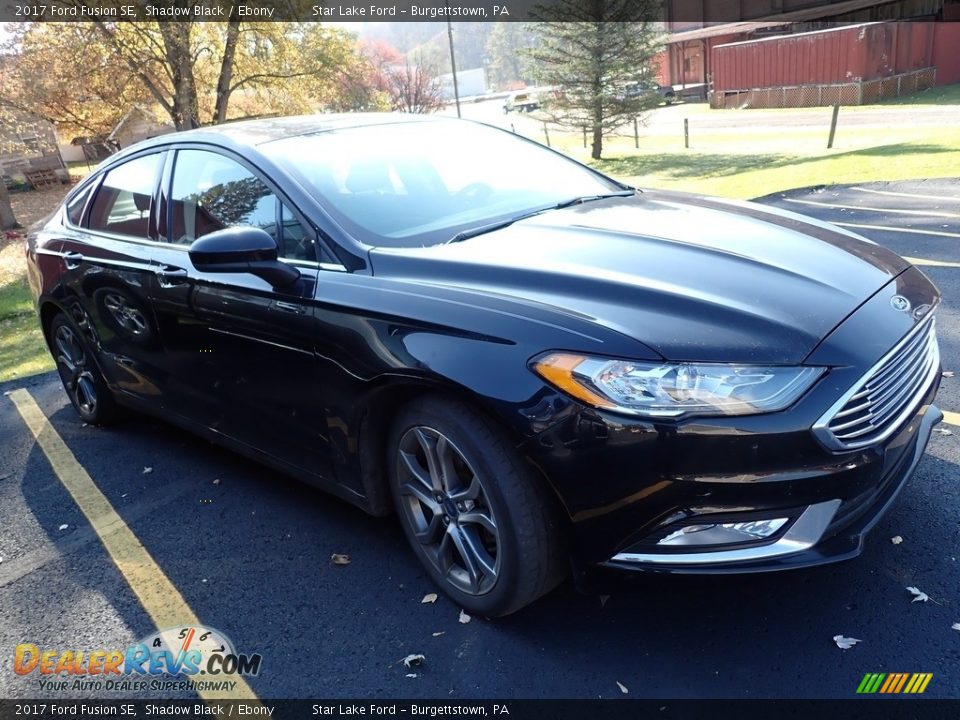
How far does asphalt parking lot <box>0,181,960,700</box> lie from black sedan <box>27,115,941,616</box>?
23 cm

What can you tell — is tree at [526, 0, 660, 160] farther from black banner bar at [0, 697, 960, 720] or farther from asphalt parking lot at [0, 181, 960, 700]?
black banner bar at [0, 697, 960, 720]

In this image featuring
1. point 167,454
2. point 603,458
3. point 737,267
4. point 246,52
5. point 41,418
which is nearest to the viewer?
point 603,458

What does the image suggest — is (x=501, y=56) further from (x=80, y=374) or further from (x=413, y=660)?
(x=413, y=660)

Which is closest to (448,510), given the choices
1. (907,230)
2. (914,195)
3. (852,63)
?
(907,230)

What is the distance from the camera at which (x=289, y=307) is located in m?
2.84

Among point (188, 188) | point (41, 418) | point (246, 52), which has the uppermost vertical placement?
point (246, 52)

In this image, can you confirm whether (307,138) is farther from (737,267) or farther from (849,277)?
(849,277)

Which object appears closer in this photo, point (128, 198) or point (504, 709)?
point (504, 709)

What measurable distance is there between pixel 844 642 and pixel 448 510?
4.33 feet

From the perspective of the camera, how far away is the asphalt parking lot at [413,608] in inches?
90.4

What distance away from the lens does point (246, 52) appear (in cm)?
2259

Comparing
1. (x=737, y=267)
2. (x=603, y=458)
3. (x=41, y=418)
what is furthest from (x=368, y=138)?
(x=41, y=418)

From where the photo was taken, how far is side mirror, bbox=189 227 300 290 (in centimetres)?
271

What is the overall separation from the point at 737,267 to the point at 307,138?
1.98 m
